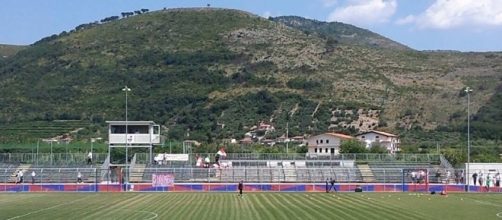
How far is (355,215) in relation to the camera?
38812 millimetres

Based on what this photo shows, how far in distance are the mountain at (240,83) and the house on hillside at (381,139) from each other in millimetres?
8511

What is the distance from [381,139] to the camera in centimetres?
12431

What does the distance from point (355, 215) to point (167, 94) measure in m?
115

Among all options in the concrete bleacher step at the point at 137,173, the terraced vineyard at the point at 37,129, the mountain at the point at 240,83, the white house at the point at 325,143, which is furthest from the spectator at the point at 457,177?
the terraced vineyard at the point at 37,129

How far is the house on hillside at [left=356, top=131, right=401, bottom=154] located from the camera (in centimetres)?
12131

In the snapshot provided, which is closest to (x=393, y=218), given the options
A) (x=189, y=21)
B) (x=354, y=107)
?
(x=354, y=107)

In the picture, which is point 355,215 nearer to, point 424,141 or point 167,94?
point 424,141

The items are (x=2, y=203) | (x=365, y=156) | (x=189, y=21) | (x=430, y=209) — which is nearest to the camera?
(x=430, y=209)

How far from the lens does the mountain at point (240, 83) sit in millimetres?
140375

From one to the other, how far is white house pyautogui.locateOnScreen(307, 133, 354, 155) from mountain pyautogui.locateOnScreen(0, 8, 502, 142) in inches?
460

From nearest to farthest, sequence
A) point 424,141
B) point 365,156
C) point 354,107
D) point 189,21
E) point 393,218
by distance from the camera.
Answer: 1. point 393,218
2. point 365,156
3. point 424,141
4. point 354,107
5. point 189,21

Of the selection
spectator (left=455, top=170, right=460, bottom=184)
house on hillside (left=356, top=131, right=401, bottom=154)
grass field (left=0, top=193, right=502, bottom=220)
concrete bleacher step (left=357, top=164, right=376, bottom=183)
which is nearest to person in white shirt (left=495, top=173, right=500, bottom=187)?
spectator (left=455, top=170, right=460, bottom=184)

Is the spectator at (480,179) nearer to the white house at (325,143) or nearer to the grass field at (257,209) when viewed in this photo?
the grass field at (257,209)

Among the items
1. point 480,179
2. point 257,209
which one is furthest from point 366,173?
point 257,209
